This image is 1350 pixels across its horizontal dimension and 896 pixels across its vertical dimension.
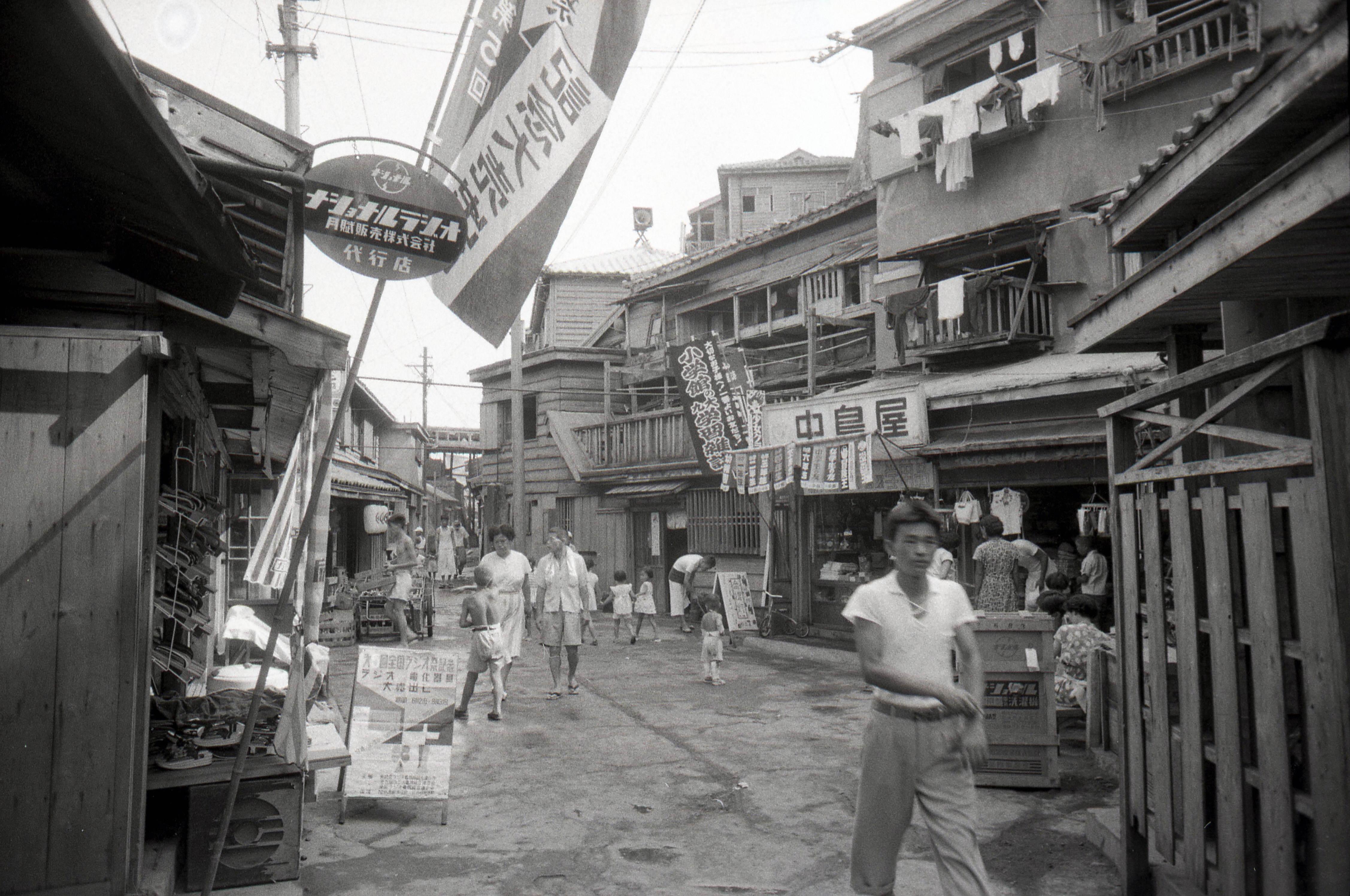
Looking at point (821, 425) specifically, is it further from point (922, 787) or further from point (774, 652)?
point (922, 787)

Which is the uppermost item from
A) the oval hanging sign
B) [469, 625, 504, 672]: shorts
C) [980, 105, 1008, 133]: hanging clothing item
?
[980, 105, 1008, 133]: hanging clothing item

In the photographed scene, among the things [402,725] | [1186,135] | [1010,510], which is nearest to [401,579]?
[402,725]

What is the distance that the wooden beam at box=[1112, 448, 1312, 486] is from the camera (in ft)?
11.3

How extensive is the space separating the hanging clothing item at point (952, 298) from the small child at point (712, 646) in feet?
19.8

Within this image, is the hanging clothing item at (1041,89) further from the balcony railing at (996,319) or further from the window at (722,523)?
the window at (722,523)

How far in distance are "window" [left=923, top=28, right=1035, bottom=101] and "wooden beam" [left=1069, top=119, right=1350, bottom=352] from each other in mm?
10689

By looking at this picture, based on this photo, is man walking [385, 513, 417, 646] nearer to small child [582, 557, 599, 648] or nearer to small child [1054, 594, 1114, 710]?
small child [582, 557, 599, 648]

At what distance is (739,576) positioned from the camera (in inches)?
706

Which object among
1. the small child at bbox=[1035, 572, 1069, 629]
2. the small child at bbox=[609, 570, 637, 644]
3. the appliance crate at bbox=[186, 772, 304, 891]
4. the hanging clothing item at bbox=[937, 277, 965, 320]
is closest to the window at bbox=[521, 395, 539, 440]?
the small child at bbox=[609, 570, 637, 644]

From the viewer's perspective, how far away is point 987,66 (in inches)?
609

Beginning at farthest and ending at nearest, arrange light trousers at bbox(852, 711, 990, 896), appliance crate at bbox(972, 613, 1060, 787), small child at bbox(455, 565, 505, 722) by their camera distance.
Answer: small child at bbox(455, 565, 505, 722) < appliance crate at bbox(972, 613, 1060, 787) < light trousers at bbox(852, 711, 990, 896)

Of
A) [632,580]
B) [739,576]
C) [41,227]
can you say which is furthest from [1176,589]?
[632,580]

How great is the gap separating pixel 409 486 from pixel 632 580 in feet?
21.7

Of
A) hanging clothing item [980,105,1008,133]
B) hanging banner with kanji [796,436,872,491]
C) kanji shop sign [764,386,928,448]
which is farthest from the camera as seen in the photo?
hanging clothing item [980,105,1008,133]
